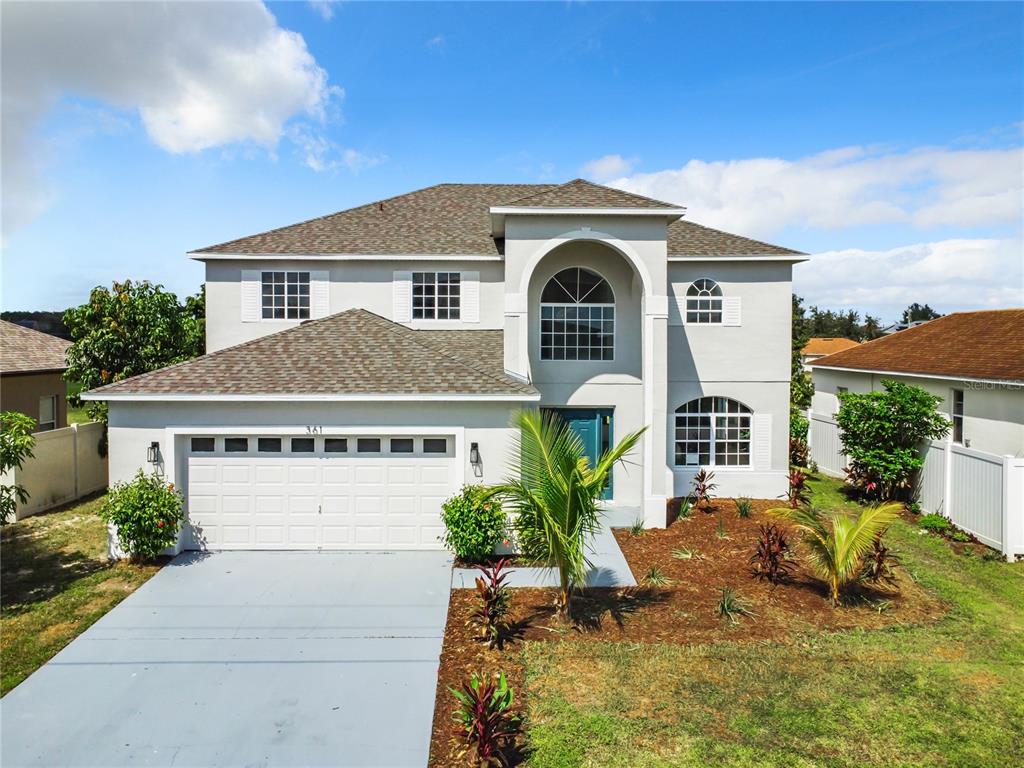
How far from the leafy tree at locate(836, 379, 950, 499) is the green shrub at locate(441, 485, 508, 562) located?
32.5 feet

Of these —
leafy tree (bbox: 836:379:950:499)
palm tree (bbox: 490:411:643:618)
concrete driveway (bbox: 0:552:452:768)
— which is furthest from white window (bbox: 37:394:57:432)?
leafy tree (bbox: 836:379:950:499)

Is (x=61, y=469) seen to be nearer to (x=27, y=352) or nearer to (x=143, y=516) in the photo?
(x=143, y=516)

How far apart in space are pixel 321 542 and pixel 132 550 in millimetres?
3279

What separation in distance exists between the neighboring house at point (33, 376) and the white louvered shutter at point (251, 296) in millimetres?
7843

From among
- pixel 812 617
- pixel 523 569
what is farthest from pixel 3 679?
pixel 812 617

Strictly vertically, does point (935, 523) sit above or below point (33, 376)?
below

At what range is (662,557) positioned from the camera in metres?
11.1

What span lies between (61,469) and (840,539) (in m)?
17.3

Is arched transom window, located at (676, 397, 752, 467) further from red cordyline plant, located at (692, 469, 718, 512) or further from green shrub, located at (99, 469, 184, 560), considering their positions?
green shrub, located at (99, 469, 184, 560)

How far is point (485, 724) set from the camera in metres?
5.47

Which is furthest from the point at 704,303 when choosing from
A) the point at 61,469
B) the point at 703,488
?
the point at 61,469

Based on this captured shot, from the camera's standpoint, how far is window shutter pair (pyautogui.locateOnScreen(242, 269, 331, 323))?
15484 millimetres

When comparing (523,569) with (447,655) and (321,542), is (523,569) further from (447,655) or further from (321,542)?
(321,542)

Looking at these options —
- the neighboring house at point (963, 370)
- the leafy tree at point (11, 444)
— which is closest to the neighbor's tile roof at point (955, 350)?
the neighboring house at point (963, 370)
